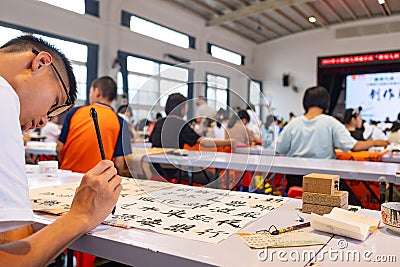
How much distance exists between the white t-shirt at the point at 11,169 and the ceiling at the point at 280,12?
27.7 feet

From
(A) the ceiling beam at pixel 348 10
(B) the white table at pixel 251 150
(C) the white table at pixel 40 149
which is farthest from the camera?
(A) the ceiling beam at pixel 348 10

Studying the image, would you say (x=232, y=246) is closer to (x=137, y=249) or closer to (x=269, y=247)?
(x=269, y=247)

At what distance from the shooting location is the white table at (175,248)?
0.70 meters

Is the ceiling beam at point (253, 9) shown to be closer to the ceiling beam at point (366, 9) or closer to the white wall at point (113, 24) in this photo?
the white wall at point (113, 24)

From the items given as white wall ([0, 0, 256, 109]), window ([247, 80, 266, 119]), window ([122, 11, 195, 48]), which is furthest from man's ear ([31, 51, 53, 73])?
window ([122, 11, 195, 48])

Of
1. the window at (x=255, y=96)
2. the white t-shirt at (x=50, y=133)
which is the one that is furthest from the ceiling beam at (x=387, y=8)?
the window at (x=255, y=96)

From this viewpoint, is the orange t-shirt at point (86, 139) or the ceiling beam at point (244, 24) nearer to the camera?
the orange t-shirt at point (86, 139)

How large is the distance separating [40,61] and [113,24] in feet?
22.6

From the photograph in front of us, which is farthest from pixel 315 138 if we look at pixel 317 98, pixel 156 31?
pixel 156 31

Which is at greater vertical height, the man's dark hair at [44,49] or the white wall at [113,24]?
the white wall at [113,24]

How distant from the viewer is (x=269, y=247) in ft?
2.50

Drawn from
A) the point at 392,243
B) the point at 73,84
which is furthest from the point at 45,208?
the point at 392,243

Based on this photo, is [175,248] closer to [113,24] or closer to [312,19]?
[113,24]

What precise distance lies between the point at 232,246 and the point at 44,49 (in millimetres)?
606
